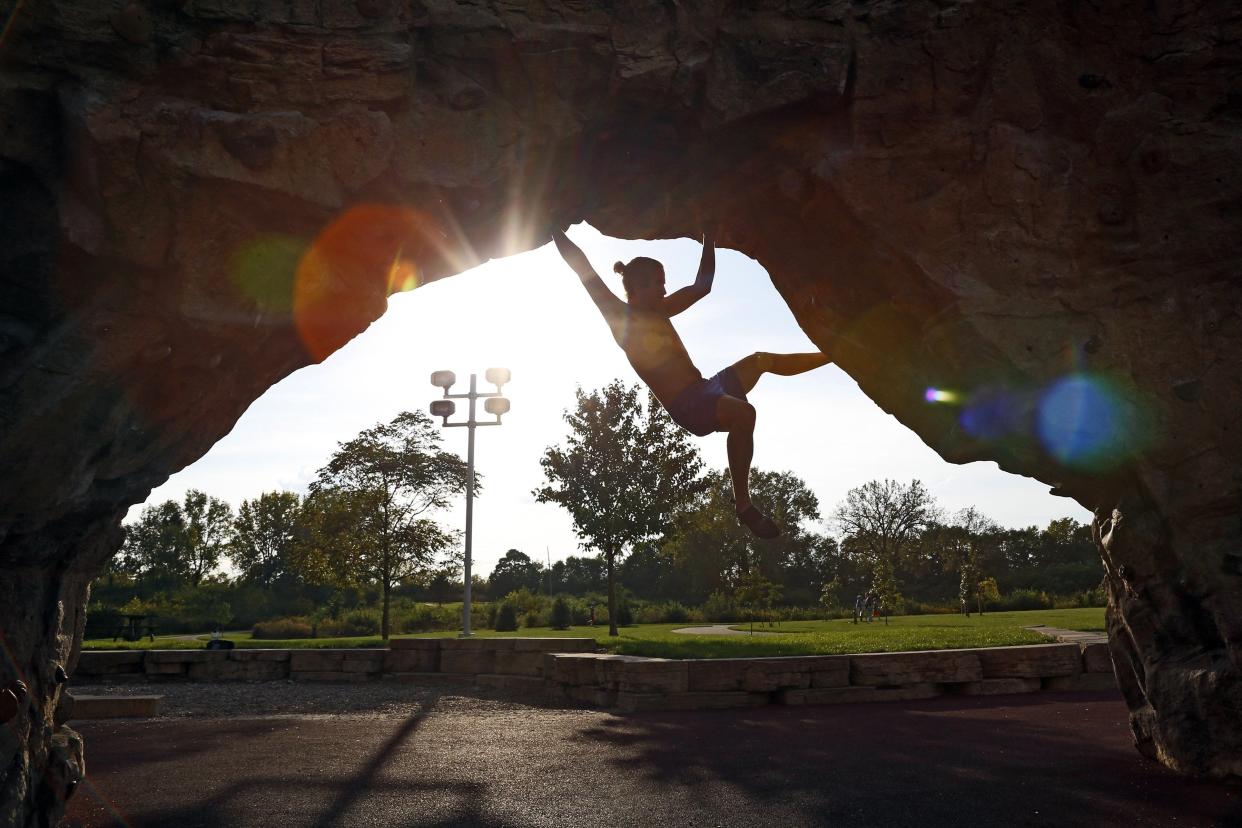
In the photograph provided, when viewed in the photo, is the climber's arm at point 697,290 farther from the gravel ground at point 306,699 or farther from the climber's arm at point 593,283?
the gravel ground at point 306,699

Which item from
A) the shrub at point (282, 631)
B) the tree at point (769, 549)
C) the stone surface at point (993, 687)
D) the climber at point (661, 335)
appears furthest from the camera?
the tree at point (769, 549)

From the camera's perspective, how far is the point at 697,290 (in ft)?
19.3

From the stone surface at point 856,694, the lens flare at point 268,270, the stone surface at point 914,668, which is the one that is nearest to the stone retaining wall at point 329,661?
the stone surface at point 856,694

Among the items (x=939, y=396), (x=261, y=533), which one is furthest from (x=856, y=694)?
(x=261, y=533)

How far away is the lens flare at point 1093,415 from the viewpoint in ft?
18.7

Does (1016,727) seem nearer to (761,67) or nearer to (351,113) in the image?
(761,67)

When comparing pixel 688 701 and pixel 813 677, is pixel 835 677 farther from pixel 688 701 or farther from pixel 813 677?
pixel 688 701

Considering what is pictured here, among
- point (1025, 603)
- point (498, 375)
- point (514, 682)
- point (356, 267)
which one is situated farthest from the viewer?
point (1025, 603)

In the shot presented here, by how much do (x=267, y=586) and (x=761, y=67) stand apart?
52620 millimetres

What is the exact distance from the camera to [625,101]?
18.6 feet

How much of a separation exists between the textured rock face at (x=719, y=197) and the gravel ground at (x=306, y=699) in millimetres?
6305

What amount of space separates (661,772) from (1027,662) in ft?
22.6

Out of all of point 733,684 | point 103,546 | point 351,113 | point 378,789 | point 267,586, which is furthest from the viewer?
point 267,586

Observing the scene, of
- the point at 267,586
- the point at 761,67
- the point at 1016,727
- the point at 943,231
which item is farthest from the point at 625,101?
the point at 267,586
